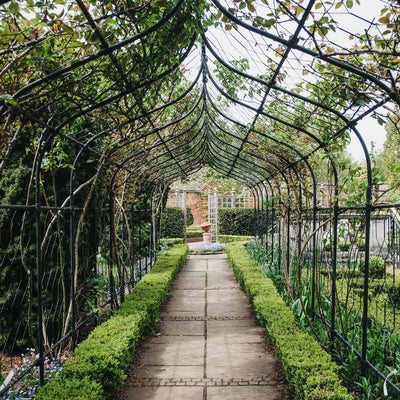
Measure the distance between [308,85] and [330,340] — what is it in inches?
96.5

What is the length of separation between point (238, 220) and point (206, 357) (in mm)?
13321

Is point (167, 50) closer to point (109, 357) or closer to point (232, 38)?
point (232, 38)

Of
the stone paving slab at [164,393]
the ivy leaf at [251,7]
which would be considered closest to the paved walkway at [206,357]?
the stone paving slab at [164,393]

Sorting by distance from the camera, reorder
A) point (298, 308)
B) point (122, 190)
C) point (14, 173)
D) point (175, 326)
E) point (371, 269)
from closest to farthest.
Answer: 1. point (14, 173)
2. point (298, 308)
3. point (175, 326)
4. point (122, 190)
5. point (371, 269)

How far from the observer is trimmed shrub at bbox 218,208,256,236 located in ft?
56.5

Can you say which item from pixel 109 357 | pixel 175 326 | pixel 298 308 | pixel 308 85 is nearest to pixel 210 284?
pixel 175 326

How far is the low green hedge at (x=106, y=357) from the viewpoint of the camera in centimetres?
261

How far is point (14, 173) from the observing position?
13.2 feet

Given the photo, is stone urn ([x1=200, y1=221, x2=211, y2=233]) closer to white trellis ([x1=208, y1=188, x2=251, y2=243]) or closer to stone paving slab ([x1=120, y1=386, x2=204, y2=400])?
white trellis ([x1=208, y1=188, x2=251, y2=243])

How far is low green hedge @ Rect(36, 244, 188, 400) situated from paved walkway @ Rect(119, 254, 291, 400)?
0.25m

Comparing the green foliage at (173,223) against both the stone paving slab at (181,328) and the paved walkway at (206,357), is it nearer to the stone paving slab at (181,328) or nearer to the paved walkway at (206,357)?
the paved walkway at (206,357)

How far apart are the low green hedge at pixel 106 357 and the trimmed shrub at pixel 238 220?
1217 cm

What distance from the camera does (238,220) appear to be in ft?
56.7

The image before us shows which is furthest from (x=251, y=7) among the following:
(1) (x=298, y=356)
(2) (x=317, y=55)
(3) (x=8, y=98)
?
(1) (x=298, y=356)
